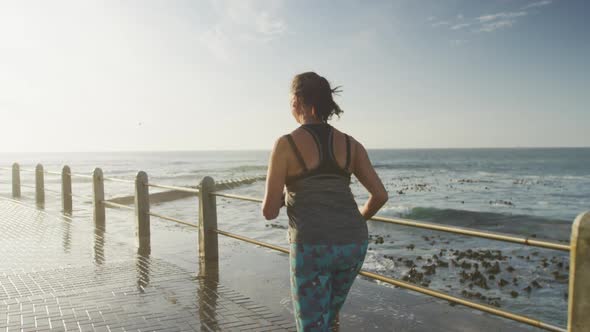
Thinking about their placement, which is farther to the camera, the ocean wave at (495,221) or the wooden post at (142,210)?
the ocean wave at (495,221)

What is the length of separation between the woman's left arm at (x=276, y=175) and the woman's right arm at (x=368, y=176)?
398mm

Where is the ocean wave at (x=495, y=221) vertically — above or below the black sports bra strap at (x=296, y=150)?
below

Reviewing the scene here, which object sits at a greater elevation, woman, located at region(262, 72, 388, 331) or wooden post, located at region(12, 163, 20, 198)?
woman, located at region(262, 72, 388, 331)

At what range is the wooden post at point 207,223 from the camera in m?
6.23

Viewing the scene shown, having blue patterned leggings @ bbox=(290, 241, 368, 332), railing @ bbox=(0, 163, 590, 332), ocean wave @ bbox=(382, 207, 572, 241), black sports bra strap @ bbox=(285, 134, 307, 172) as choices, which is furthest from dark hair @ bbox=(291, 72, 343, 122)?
ocean wave @ bbox=(382, 207, 572, 241)

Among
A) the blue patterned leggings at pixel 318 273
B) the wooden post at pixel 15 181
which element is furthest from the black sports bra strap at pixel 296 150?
the wooden post at pixel 15 181

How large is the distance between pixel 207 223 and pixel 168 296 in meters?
1.41

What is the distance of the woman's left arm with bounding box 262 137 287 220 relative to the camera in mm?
2355

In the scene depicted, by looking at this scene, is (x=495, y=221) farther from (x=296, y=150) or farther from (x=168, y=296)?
(x=296, y=150)

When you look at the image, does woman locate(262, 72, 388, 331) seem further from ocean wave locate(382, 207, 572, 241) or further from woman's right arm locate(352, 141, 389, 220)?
ocean wave locate(382, 207, 572, 241)

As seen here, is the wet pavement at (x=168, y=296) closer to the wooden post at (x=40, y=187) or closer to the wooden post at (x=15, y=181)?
the wooden post at (x=40, y=187)

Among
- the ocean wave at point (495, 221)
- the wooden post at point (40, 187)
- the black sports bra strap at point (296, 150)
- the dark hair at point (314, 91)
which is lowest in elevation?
the ocean wave at point (495, 221)

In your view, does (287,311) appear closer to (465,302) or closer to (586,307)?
(465,302)

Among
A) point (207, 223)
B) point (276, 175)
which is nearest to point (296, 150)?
point (276, 175)
